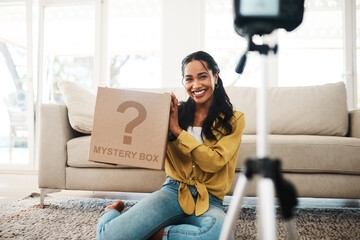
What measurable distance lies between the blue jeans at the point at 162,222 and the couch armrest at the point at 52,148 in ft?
2.32

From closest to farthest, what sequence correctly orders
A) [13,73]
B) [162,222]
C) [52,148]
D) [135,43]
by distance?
[162,222]
[52,148]
[13,73]
[135,43]

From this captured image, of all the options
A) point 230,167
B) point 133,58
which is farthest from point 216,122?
point 133,58

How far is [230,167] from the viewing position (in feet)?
3.50

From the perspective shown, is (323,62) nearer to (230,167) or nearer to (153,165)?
(230,167)

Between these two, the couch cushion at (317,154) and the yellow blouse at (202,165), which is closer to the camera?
the yellow blouse at (202,165)

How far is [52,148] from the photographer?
5.09 feet

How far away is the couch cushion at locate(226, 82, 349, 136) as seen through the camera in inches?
72.3

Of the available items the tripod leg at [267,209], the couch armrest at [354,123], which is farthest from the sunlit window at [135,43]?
the tripod leg at [267,209]

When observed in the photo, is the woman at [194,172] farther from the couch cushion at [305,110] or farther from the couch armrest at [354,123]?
the couch armrest at [354,123]

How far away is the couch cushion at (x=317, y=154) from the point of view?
4.60 feet

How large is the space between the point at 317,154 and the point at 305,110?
1.80 ft

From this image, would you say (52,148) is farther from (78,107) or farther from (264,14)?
(264,14)

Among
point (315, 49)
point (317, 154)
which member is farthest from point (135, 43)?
point (317, 154)

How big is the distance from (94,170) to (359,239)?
4.43 feet
